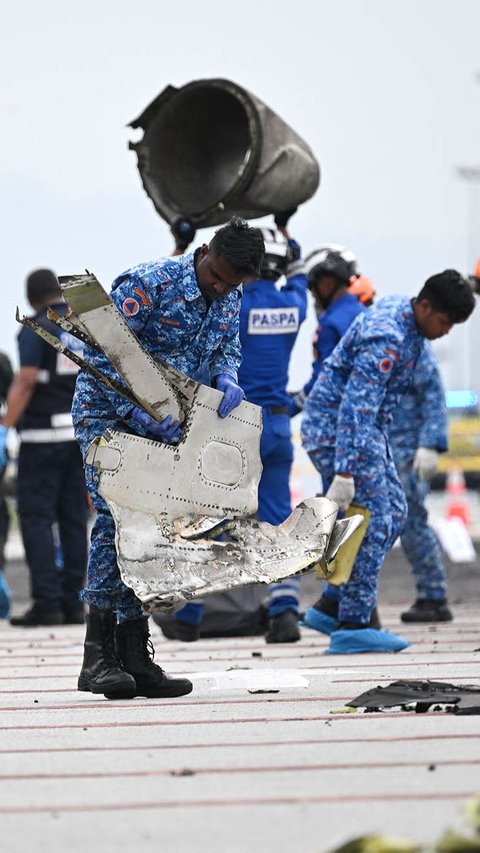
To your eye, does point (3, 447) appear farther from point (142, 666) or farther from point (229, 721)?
point (229, 721)

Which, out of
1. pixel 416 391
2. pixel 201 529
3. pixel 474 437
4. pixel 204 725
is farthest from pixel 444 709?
pixel 474 437

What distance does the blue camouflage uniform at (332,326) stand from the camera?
8.45 m

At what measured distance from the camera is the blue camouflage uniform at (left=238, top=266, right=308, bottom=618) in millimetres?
7648

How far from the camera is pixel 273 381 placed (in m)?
7.74

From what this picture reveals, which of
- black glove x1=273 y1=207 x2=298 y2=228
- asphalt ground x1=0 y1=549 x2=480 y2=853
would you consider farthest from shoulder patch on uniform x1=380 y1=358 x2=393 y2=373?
black glove x1=273 y1=207 x2=298 y2=228

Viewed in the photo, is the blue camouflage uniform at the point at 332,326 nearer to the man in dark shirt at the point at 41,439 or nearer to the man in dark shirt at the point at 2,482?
the man in dark shirt at the point at 41,439

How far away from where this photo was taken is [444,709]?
470 cm

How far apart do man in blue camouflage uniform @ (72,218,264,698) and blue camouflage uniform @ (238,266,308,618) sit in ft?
7.12

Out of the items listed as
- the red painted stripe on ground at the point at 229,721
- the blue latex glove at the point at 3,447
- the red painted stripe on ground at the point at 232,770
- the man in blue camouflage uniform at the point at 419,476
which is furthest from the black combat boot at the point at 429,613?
the red painted stripe on ground at the point at 232,770

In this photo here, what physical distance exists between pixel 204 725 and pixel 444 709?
2.18ft

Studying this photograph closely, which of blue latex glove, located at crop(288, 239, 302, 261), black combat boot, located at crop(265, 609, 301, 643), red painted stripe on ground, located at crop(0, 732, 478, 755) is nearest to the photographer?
red painted stripe on ground, located at crop(0, 732, 478, 755)

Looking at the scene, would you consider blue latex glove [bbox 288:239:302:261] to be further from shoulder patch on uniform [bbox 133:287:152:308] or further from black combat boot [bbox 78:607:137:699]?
black combat boot [bbox 78:607:137:699]

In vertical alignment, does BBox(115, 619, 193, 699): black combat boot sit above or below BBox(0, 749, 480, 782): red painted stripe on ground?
below

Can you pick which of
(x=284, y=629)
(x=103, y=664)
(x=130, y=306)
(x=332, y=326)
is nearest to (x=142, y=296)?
(x=130, y=306)
